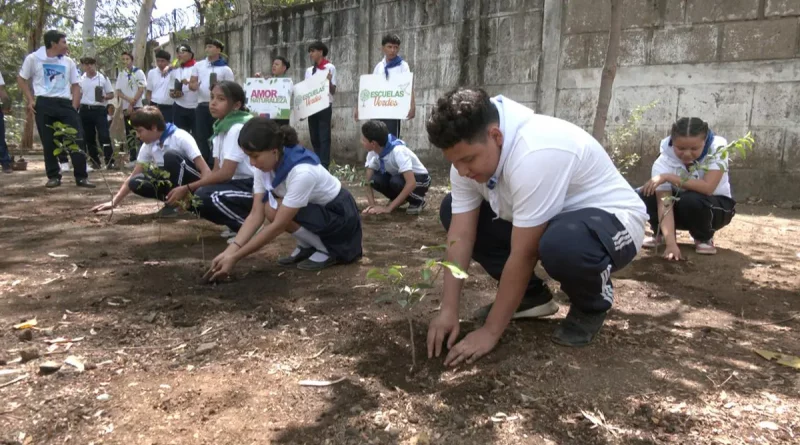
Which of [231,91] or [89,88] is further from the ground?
[89,88]

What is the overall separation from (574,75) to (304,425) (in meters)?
5.52

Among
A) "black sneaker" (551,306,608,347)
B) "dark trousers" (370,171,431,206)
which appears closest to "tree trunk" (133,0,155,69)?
"dark trousers" (370,171,431,206)

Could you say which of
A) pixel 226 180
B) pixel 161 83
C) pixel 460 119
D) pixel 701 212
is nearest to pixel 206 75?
pixel 161 83

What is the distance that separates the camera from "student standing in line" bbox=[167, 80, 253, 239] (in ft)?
11.5

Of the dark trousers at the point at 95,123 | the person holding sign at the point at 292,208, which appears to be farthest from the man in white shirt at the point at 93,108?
the person holding sign at the point at 292,208

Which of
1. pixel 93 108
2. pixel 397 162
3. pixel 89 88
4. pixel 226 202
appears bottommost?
pixel 226 202

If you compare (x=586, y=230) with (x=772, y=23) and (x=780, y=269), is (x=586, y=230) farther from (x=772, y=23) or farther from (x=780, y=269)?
(x=772, y=23)

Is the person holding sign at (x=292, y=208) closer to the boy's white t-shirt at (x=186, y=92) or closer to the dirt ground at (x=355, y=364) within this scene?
the dirt ground at (x=355, y=364)

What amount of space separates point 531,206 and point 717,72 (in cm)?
465

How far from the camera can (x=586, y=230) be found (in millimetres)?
1778

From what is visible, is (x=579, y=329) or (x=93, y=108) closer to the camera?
(x=579, y=329)

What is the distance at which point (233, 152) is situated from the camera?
3566 millimetres

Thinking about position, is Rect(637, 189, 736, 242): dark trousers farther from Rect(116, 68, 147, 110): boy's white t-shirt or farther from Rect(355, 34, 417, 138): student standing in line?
Rect(116, 68, 147, 110): boy's white t-shirt

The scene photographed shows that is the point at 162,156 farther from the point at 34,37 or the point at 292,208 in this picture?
the point at 34,37
